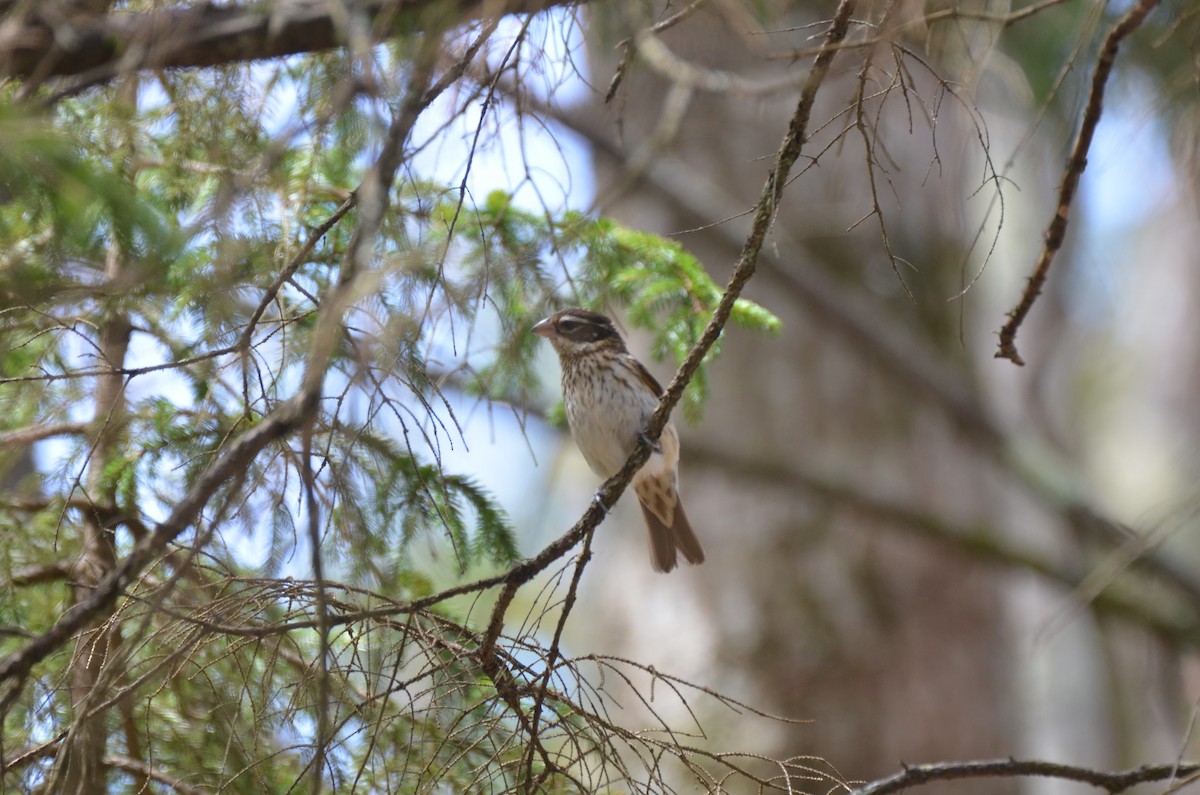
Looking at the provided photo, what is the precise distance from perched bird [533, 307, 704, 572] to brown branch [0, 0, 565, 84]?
1.44 metres

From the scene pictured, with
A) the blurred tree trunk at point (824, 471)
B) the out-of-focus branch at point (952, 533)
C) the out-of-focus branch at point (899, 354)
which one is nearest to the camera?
the out-of-focus branch at point (952, 533)

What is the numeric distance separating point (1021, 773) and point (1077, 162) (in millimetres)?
1453

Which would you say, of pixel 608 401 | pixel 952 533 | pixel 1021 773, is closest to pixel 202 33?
pixel 608 401

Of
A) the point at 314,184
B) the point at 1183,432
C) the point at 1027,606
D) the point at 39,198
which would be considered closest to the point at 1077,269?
the point at 1183,432

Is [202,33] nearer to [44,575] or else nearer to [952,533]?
[44,575]

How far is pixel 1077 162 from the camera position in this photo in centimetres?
252

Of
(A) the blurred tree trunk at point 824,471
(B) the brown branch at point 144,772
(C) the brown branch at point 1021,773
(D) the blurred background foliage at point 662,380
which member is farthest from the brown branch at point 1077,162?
(A) the blurred tree trunk at point 824,471

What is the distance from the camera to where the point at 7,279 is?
2422 mm

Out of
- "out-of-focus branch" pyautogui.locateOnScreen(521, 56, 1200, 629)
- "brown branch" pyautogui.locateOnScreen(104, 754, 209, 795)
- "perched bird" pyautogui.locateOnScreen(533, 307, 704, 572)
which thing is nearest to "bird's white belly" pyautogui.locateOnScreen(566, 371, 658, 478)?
"perched bird" pyautogui.locateOnScreen(533, 307, 704, 572)

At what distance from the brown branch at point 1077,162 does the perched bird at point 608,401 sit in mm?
1679

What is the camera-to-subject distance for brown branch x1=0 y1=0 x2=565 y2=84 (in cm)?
248

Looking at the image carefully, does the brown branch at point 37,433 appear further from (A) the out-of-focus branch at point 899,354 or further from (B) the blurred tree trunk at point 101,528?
(A) the out-of-focus branch at point 899,354

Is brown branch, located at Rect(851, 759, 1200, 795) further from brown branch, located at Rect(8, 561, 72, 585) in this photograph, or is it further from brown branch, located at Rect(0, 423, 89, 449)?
brown branch, located at Rect(0, 423, 89, 449)

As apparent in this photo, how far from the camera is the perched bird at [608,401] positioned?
4.20 meters
